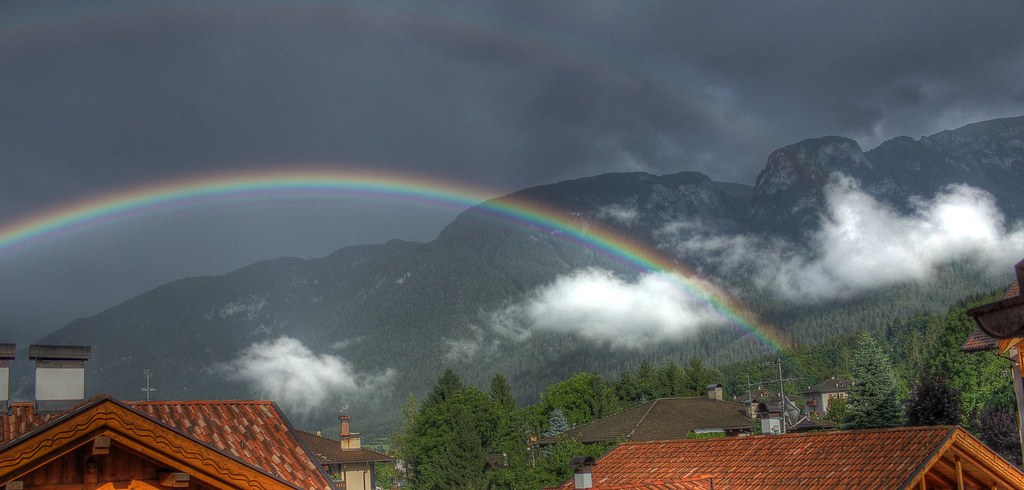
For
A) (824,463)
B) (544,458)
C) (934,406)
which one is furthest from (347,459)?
(824,463)

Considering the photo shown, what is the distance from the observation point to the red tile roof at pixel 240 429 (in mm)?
13648

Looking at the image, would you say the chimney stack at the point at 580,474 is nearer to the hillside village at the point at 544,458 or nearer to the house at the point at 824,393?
the hillside village at the point at 544,458

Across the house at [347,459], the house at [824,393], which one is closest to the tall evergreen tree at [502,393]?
the house at [347,459]

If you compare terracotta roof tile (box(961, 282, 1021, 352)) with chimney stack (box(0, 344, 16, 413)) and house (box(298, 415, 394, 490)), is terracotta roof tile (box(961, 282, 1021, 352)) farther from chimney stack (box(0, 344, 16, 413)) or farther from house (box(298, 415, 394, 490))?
house (box(298, 415, 394, 490))

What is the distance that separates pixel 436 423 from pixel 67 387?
7912cm

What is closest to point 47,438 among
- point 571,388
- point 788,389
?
point 571,388

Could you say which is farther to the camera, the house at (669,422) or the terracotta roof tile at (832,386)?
the terracotta roof tile at (832,386)

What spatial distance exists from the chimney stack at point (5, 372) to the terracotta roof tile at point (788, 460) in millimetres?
14635

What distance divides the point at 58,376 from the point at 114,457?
493 cm

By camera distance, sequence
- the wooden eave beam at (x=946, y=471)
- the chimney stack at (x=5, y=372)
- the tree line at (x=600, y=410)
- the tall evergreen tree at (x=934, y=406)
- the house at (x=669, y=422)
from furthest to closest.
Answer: the house at (x=669, y=422), the tree line at (x=600, y=410), the tall evergreen tree at (x=934, y=406), the wooden eave beam at (x=946, y=471), the chimney stack at (x=5, y=372)

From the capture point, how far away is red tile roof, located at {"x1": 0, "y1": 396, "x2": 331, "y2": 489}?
44.8ft

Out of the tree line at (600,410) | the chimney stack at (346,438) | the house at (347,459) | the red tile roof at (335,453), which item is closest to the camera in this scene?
the tree line at (600,410)

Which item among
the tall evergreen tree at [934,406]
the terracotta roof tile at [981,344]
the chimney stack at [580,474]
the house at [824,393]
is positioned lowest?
the chimney stack at [580,474]

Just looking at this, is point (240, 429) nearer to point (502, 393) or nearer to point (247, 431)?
point (247, 431)
